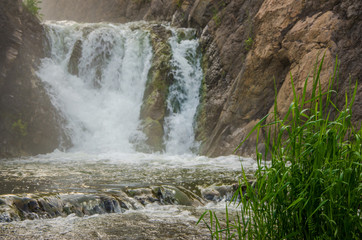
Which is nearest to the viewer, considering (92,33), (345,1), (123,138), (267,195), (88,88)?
(267,195)

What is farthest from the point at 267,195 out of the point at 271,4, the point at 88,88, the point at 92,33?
the point at 92,33

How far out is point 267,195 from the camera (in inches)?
90.0

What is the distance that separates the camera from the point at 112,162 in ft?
→ 31.8

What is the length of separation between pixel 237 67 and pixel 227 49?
3.26 ft

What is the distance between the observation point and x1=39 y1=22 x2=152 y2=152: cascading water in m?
13.5

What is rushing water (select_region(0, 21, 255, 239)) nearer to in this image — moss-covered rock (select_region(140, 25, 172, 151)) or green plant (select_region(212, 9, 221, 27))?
moss-covered rock (select_region(140, 25, 172, 151))

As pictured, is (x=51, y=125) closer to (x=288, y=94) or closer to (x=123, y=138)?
(x=123, y=138)

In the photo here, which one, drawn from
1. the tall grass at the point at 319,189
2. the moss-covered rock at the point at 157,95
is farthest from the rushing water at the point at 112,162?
the tall grass at the point at 319,189

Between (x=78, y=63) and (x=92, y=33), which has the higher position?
(x=92, y=33)

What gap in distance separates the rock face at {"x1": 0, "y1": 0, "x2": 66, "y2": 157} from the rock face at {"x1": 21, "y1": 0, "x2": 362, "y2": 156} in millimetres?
545

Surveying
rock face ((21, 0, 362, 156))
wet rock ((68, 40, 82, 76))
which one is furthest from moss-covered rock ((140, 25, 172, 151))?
wet rock ((68, 40, 82, 76))

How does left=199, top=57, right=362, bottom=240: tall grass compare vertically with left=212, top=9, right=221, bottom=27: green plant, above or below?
below

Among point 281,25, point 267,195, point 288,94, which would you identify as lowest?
point 267,195

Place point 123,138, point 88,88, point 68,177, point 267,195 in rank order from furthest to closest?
1. point 88,88
2. point 123,138
3. point 68,177
4. point 267,195
